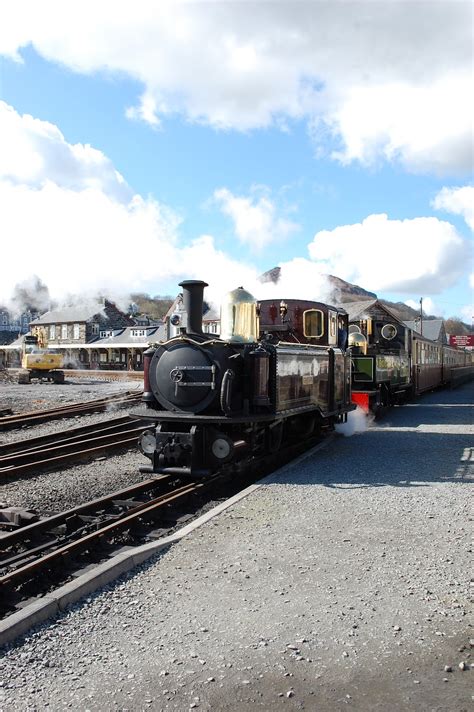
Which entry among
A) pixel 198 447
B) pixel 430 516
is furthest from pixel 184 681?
pixel 198 447

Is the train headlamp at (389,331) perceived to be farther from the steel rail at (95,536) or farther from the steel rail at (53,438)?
the steel rail at (95,536)

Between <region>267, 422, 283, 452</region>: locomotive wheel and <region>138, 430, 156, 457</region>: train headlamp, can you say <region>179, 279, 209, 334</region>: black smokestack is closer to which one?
<region>138, 430, 156, 457</region>: train headlamp

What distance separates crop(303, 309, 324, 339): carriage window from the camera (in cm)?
1032

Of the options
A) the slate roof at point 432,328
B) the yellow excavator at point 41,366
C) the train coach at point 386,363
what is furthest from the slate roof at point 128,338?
the slate roof at point 432,328

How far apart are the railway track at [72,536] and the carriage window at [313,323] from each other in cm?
379

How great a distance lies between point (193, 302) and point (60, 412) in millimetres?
8969

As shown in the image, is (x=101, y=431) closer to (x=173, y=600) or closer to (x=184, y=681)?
(x=173, y=600)

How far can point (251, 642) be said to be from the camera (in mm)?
3641

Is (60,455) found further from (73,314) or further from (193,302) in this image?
(73,314)

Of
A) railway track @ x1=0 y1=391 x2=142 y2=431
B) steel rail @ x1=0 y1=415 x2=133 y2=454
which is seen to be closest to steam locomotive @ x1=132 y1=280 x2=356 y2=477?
steel rail @ x1=0 y1=415 x2=133 y2=454

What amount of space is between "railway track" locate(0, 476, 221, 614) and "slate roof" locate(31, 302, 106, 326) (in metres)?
46.7

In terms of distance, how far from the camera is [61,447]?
33.1ft

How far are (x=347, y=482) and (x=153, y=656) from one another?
185 inches

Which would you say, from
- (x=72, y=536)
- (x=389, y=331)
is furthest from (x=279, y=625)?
(x=389, y=331)
